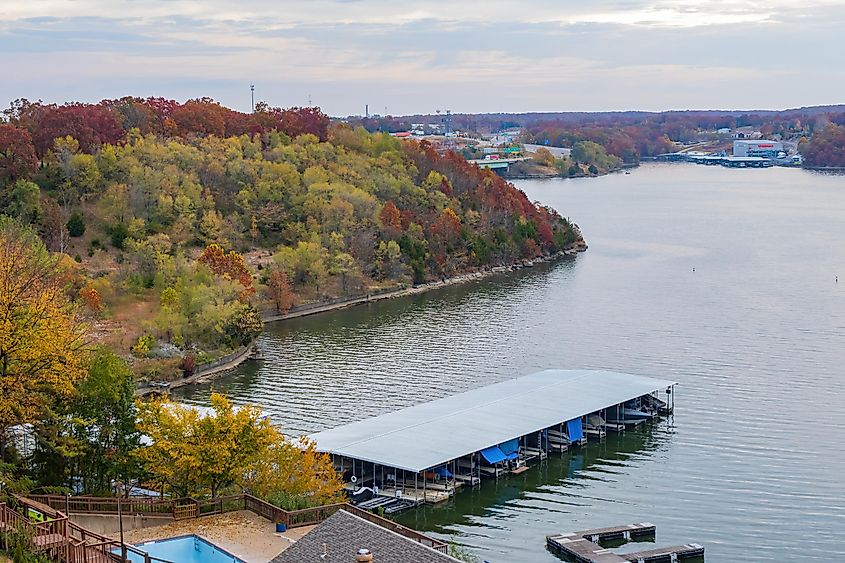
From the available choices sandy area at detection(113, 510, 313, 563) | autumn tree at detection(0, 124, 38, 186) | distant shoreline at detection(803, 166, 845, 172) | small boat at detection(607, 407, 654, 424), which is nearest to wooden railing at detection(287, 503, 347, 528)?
sandy area at detection(113, 510, 313, 563)

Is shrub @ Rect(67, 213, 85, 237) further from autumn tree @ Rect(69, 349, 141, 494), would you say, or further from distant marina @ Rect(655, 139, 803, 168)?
distant marina @ Rect(655, 139, 803, 168)

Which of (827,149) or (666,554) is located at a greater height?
(827,149)

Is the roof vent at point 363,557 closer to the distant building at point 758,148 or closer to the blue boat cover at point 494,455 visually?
the blue boat cover at point 494,455

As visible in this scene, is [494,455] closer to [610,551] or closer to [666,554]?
[610,551]

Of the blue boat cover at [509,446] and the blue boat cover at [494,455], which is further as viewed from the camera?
the blue boat cover at [509,446]

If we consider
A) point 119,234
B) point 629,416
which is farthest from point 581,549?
point 119,234

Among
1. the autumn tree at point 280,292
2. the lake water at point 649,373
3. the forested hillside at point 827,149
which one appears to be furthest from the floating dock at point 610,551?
the forested hillside at point 827,149
